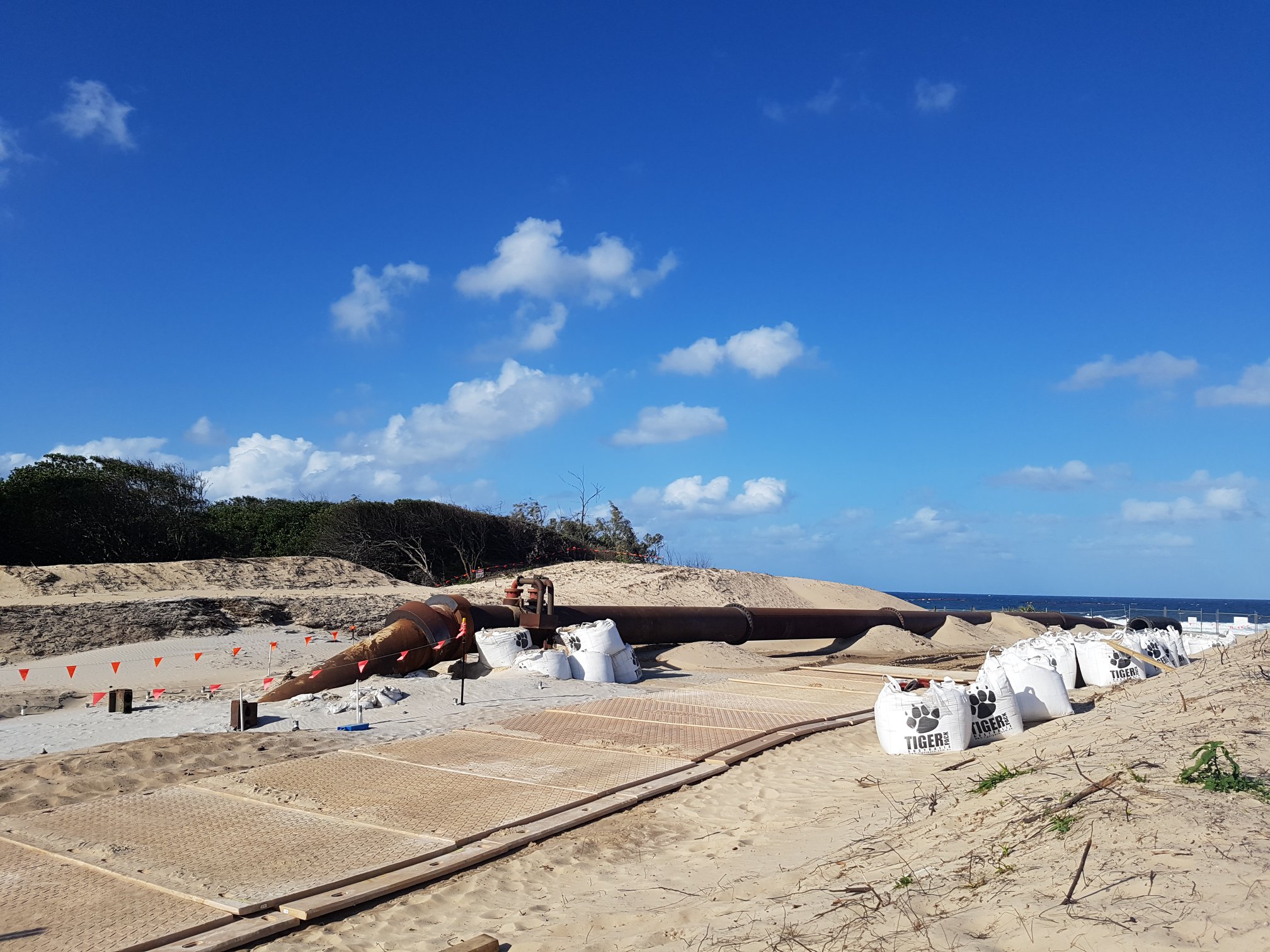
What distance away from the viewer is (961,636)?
22016 mm

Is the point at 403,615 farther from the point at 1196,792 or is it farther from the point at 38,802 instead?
the point at 1196,792

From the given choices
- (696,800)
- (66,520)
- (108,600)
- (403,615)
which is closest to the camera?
(696,800)

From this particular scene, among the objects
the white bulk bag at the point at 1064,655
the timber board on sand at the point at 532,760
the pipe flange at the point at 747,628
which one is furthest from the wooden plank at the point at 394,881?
the pipe flange at the point at 747,628

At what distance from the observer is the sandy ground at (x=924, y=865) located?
3441 mm

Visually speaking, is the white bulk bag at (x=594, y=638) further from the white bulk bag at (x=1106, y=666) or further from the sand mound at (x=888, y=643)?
the sand mound at (x=888, y=643)

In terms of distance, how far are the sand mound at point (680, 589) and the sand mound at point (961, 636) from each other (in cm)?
206

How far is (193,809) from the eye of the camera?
21.2ft

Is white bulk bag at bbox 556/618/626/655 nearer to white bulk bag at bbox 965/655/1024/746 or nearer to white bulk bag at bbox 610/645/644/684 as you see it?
white bulk bag at bbox 610/645/644/684

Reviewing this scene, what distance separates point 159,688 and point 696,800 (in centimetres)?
1050

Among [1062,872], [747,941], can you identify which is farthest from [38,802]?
[1062,872]

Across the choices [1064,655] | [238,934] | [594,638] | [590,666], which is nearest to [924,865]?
[238,934]

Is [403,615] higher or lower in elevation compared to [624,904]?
higher

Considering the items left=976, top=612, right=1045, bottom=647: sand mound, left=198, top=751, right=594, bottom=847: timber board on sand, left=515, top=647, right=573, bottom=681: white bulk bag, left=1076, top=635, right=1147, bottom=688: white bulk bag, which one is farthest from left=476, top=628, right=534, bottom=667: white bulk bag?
left=976, top=612, right=1045, bottom=647: sand mound

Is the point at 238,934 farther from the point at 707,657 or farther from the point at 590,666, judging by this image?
the point at 707,657
